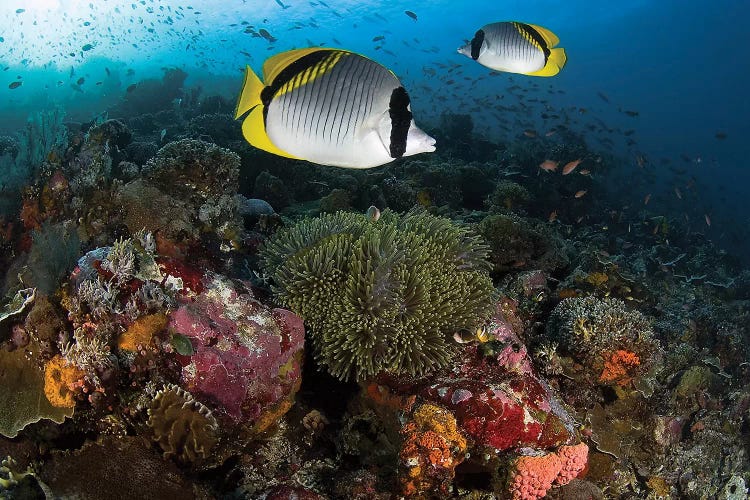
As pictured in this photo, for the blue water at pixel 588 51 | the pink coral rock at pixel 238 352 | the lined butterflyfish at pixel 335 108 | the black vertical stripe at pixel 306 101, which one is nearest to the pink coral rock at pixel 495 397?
the pink coral rock at pixel 238 352

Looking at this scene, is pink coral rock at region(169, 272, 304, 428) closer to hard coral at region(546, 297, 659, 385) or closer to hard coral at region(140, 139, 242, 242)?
hard coral at region(140, 139, 242, 242)

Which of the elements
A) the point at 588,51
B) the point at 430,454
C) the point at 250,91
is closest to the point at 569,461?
the point at 430,454

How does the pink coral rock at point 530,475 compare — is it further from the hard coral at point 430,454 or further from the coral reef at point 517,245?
the coral reef at point 517,245

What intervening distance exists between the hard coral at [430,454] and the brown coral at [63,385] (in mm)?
2385

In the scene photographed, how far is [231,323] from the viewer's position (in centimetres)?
323

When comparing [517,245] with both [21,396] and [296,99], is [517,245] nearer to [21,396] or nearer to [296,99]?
[296,99]

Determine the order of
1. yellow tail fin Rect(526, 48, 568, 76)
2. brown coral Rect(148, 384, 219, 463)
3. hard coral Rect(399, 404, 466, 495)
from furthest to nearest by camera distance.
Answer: yellow tail fin Rect(526, 48, 568, 76), hard coral Rect(399, 404, 466, 495), brown coral Rect(148, 384, 219, 463)

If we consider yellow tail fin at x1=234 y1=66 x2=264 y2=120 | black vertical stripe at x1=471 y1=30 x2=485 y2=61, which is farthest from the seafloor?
yellow tail fin at x1=234 y1=66 x2=264 y2=120

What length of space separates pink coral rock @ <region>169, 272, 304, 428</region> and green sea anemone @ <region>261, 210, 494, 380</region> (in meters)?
0.28

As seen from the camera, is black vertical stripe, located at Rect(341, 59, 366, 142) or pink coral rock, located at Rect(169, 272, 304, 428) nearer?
black vertical stripe, located at Rect(341, 59, 366, 142)

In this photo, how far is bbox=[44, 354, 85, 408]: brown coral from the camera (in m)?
2.96

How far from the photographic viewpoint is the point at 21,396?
9.95 feet

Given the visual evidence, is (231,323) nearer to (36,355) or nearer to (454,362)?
(36,355)

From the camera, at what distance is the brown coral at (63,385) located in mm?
2959
